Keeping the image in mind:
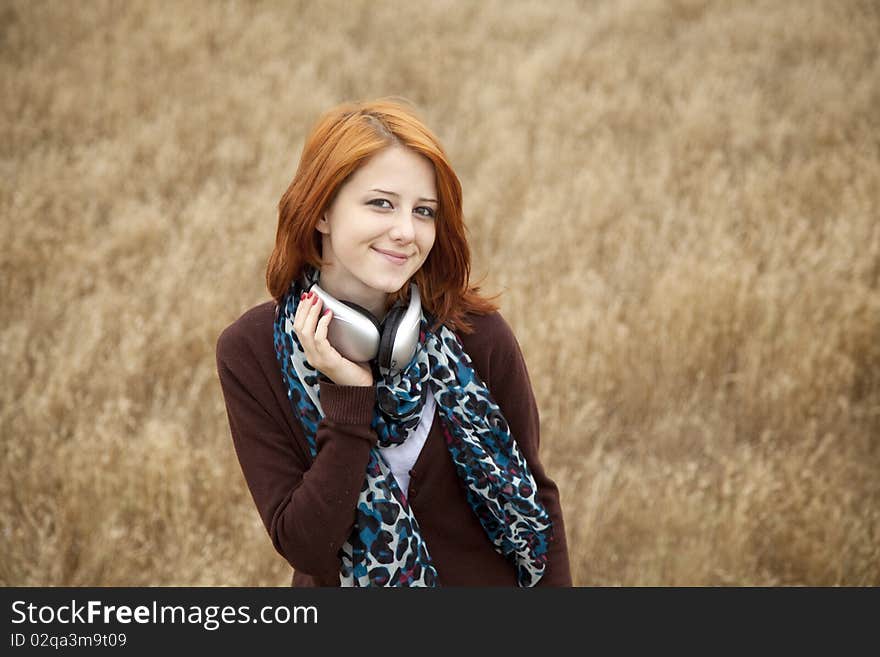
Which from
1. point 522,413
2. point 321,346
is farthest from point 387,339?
point 522,413

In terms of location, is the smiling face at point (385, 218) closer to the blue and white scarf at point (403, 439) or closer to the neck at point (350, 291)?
the neck at point (350, 291)

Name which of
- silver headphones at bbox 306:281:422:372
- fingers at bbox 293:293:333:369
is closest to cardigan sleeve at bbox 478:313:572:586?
silver headphones at bbox 306:281:422:372

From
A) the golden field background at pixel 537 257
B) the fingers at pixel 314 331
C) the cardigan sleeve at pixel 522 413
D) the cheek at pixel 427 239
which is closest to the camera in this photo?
the fingers at pixel 314 331

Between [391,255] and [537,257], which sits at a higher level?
[391,255]

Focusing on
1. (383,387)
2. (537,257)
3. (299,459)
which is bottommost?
(537,257)

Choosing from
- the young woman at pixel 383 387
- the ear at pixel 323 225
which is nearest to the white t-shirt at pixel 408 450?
the young woman at pixel 383 387

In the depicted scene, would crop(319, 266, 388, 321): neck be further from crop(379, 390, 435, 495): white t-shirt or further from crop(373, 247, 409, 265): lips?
crop(379, 390, 435, 495): white t-shirt

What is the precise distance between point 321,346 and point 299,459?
39 centimetres

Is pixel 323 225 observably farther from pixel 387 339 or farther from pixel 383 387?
pixel 383 387

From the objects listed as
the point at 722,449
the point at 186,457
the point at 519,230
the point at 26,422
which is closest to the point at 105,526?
the point at 186,457

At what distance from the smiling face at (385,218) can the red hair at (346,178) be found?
29 millimetres

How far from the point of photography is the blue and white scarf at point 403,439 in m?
1.94

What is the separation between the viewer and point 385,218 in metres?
1.85

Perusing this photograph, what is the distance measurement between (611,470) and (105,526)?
8.24ft
